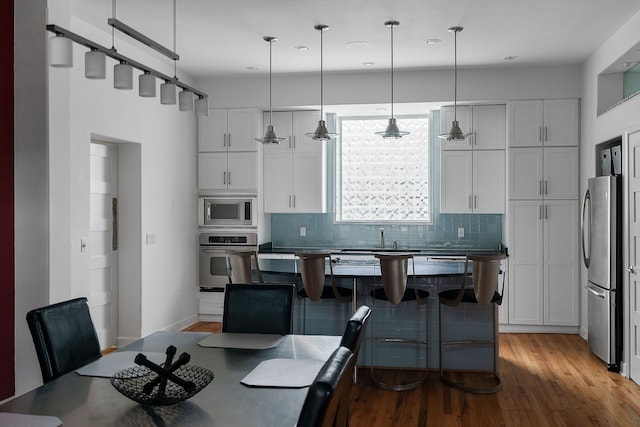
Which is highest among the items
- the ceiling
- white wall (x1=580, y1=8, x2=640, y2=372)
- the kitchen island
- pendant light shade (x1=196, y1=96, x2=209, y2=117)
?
the ceiling

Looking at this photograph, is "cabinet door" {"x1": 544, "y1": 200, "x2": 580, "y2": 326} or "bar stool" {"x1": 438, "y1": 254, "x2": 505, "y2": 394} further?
"cabinet door" {"x1": 544, "y1": 200, "x2": 580, "y2": 326}

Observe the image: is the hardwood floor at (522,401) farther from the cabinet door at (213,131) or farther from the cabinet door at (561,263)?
the cabinet door at (213,131)

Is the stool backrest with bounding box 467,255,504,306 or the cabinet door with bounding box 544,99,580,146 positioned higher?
the cabinet door with bounding box 544,99,580,146

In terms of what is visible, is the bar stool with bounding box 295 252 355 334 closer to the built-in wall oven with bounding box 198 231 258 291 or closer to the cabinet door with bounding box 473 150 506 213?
the built-in wall oven with bounding box 198 231 258 291

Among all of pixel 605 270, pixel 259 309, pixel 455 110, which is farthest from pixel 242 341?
pixel 455 110

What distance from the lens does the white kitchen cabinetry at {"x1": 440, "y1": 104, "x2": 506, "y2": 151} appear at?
6551 mm

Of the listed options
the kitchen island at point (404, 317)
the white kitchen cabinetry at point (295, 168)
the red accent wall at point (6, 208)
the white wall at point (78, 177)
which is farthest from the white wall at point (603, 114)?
the red accent wall at point (6, 208)

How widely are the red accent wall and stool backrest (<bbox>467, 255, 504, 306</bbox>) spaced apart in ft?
10.3

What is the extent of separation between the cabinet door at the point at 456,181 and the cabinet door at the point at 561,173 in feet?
2.65

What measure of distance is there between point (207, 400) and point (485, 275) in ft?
8.65

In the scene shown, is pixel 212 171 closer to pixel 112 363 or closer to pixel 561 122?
pixel 561 122

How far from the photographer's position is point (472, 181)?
6617mm

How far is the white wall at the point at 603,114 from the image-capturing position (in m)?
4.71

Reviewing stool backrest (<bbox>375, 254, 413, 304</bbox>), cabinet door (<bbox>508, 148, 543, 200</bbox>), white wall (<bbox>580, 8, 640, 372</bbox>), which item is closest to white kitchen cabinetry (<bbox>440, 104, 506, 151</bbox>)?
cabinet door (<bbox>508, 148, 543, 200</bbox>)
